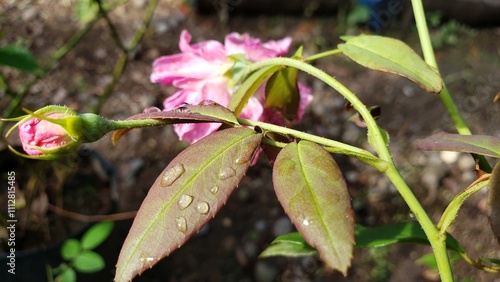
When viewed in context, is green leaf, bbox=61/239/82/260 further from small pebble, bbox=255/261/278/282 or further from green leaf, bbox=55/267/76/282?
small pebble, bbox=255/261/278/282

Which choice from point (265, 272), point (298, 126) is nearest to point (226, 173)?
point (265, 272)

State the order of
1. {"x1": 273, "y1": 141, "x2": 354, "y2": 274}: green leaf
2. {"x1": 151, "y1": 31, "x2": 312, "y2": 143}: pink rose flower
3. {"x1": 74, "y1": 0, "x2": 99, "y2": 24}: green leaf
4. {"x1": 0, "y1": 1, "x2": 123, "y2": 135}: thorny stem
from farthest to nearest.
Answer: {"x1": 74, "y1": 0, "x2": 99, "y2": 24}: green leaf, {"x1": 0, "y1": 1, "x2": 123, "y2": 135}: thorny stem, {"x1": 151, "y1": 31, "x2": 312, "y2": 143}: pink rose flower, {"x1": 273, "y1": 141, "x2": 354, "y2": 274}: green leaf

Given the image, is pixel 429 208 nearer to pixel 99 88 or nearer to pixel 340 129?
pixel 340 129

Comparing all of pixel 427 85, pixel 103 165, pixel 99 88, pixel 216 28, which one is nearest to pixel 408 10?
pixel 216 28

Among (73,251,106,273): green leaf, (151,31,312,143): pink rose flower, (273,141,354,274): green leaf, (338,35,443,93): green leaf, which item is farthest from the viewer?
(73,251,106,273): green leaf

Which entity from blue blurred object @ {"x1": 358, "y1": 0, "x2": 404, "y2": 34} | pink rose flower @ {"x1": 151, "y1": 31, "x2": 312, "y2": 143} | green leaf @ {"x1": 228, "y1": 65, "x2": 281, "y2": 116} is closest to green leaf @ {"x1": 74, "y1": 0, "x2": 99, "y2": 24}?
blue blurred object @ {"x1": 358, "y1": 0, "x2": 404, "y2": 34}

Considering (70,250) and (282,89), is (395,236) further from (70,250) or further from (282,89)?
(70,250)
